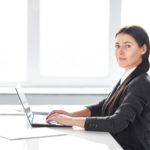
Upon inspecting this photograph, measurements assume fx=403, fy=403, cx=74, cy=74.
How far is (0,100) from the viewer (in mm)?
4320

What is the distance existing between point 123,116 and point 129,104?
0.25ft

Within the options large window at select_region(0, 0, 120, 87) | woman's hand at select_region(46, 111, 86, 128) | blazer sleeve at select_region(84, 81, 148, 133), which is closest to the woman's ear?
blazer sleeve at select_region(84, 81, 148, 133)

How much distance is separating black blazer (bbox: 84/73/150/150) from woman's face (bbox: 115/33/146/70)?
0.13 meters

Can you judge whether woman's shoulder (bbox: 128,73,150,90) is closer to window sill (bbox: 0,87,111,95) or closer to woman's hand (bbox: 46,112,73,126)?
woman's hand (bbox: 46,112,73,126)

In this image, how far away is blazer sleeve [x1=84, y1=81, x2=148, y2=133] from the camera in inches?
83.7

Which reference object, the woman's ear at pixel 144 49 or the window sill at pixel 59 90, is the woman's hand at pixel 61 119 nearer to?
the woman's ear at pixel 144 49

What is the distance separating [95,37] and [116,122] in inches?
104

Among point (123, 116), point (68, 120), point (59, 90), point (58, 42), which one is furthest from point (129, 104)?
point (58, 42)

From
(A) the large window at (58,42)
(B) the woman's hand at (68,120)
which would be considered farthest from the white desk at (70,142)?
(A) the large window at (58,42)

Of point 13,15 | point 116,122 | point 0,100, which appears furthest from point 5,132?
point 13,15

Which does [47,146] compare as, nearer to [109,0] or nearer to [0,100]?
[0,100]

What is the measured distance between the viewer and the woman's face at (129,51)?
2369 millimetres

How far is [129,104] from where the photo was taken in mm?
2146

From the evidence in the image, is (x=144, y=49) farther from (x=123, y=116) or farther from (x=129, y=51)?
(x=123, y=116)
